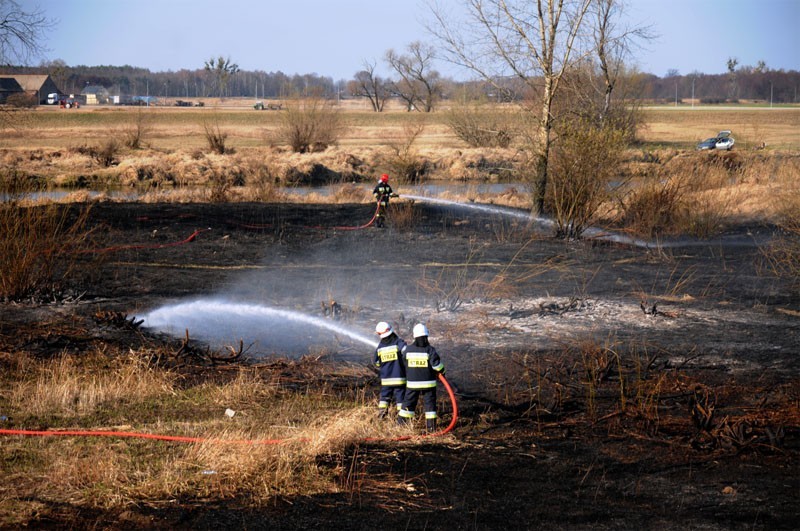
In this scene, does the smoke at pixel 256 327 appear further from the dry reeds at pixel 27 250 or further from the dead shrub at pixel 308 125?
the dead shrub at pixel 308 125

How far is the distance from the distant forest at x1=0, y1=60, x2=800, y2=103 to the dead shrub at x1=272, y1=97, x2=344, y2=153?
26.8 metres

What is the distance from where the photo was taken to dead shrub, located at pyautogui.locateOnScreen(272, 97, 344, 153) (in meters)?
42.8

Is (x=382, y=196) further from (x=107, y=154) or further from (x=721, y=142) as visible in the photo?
(x=721, y=142)

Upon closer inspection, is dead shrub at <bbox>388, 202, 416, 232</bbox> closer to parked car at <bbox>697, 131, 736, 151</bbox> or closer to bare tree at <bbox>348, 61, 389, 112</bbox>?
parked car at <bbox>697, 131, 736, 151</bbox>

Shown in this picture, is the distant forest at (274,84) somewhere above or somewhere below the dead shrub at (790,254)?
above

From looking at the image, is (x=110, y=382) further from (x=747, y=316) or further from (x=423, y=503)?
(x=747, y=316)

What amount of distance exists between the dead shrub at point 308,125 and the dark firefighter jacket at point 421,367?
119ft

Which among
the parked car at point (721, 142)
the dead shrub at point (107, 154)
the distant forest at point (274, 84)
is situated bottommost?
the dead shrub at point (107, 154)

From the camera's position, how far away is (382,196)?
19.4m

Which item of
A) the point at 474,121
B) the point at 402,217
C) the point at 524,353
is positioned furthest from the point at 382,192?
the point at 474,121

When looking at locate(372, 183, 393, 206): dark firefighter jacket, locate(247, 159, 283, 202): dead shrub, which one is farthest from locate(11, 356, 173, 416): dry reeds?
locate(247, 159, 283, 202): dead shrub

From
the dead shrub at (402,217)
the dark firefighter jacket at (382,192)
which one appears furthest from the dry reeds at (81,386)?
the dead shrub at (402,217)

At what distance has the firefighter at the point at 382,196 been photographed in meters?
19.2

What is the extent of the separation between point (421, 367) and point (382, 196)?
12.3 metres
